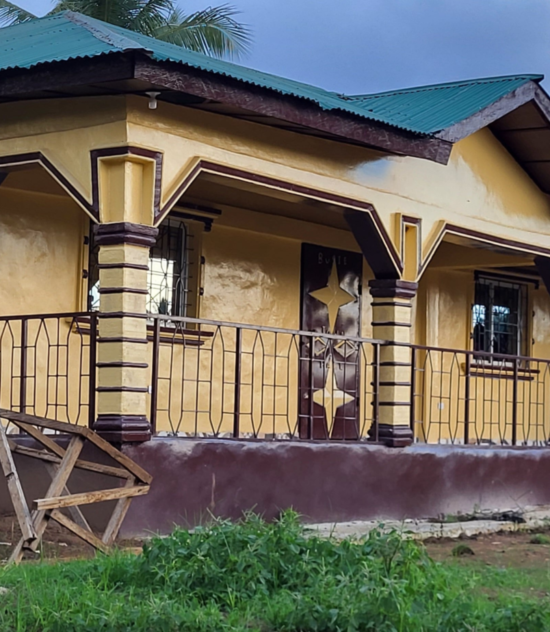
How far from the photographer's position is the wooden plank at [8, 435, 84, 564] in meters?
6.58

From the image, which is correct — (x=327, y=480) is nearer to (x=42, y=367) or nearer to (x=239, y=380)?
(x=239, y=380)

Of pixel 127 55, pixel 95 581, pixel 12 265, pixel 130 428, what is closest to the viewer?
pixel 95 581

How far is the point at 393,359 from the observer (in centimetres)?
Answer: 1007

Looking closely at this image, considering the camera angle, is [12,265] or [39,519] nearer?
[39,519]

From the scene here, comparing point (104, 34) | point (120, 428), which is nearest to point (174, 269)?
point (104, 34)

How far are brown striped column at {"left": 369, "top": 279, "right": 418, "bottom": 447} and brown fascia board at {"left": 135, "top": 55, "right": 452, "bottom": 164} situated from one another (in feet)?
4.12

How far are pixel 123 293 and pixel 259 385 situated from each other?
13.5ft

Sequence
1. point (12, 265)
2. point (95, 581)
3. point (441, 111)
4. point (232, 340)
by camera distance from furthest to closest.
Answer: point (232, 340), point (441, 111), point (12, 265), point (95, 581)

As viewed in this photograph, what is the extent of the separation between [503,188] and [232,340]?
10.7 ft

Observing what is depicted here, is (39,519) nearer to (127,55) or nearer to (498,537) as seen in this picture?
(127,55)

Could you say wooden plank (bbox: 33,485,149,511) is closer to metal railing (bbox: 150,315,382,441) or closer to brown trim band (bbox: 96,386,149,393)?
brown trim band (bbox: 96,386,149,393)

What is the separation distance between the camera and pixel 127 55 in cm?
715

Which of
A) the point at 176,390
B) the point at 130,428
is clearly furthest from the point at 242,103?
the point at 176,390

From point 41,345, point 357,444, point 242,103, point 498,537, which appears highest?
point 242,103
